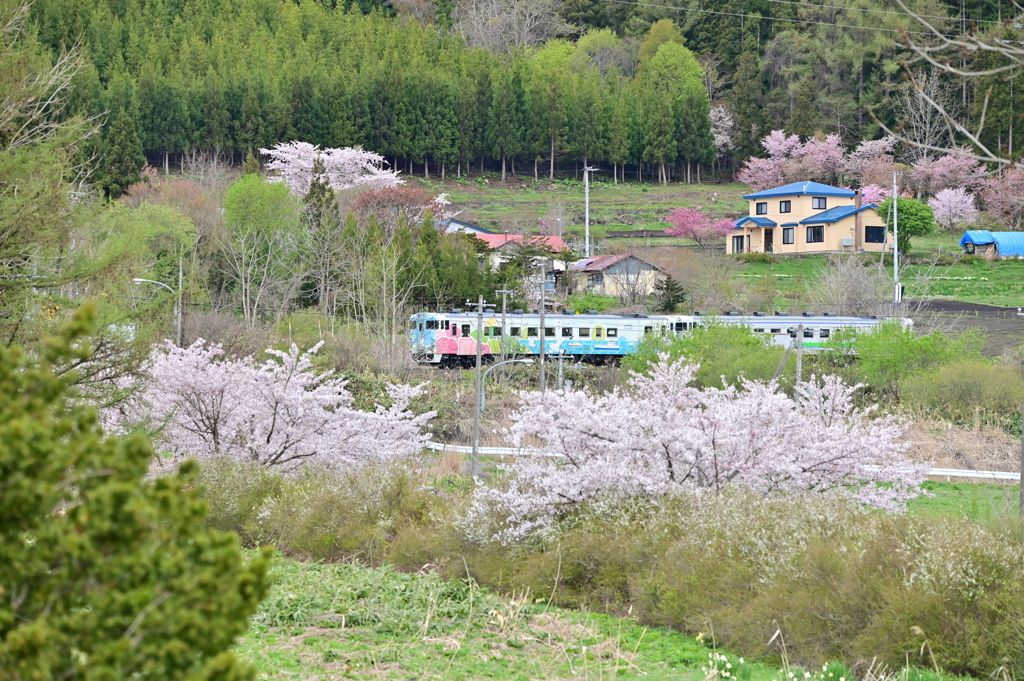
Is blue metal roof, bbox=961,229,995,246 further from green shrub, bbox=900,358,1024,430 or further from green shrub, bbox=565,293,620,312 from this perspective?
green shrub, bbox=900,358,1024,430

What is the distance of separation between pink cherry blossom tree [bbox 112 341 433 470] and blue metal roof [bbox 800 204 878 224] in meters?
45.5

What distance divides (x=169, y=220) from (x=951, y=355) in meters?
29.6

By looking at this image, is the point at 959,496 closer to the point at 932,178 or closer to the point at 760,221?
the point at 760,221

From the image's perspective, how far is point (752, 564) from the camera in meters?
11.4

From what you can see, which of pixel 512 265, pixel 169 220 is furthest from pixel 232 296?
pixel 512 265

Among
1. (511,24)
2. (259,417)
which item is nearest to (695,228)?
(259,417)

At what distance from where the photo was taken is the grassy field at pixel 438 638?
29.3 feet

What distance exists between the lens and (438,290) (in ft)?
143

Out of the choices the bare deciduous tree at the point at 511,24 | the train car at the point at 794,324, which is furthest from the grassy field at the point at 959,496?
the bare deciduous tree at the point at 511,24

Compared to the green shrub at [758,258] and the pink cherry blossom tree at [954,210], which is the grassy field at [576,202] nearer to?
the green shrub at [758,258]

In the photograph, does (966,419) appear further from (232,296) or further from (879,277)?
(232,296)

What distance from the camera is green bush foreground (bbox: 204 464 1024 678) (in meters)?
9.70

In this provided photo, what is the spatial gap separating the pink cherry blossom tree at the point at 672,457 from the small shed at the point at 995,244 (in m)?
47.9

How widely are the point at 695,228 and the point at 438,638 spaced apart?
5791cm
